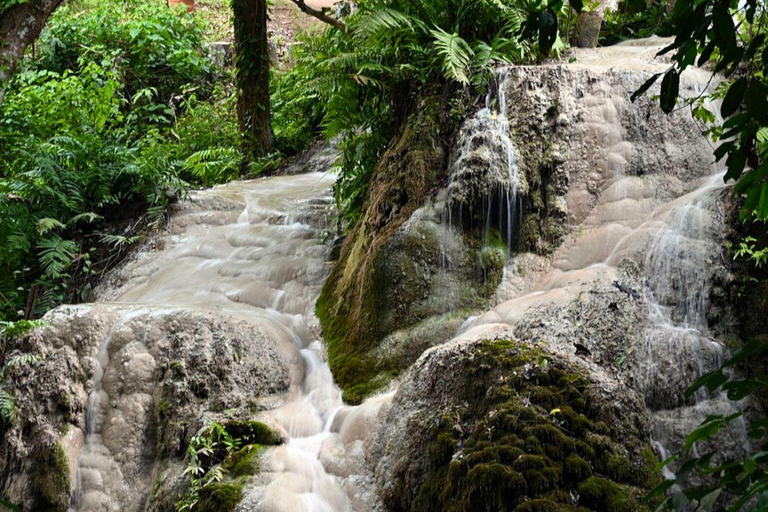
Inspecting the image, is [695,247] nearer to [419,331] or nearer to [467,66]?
[419,331]

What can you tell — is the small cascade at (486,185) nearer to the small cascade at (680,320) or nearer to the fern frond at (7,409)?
the small cascade at (680,320)

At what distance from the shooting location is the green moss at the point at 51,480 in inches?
196

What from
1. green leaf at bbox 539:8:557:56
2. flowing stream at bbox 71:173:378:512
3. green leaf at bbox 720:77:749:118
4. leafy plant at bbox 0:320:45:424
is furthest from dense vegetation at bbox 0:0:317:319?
green leaf at bbox 720:77:749:118

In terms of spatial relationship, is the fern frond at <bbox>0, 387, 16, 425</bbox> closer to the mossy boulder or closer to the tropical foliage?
the mossy boulder

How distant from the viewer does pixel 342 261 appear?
286 inches

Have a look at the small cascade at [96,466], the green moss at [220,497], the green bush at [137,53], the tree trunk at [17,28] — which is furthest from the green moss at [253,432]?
the green bush at [137,53]

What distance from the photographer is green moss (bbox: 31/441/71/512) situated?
498 cm

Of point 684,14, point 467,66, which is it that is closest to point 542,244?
point 467,66

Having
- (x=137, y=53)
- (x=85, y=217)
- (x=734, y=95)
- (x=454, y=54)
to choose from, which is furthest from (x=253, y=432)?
(x=137, y=53)

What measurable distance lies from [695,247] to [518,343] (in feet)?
5.87

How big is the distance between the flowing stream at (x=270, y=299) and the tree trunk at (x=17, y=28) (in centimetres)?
210

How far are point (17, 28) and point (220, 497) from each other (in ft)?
12.4

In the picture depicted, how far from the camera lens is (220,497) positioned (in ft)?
14.6

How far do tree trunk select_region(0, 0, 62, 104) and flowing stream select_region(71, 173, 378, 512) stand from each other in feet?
6.89
